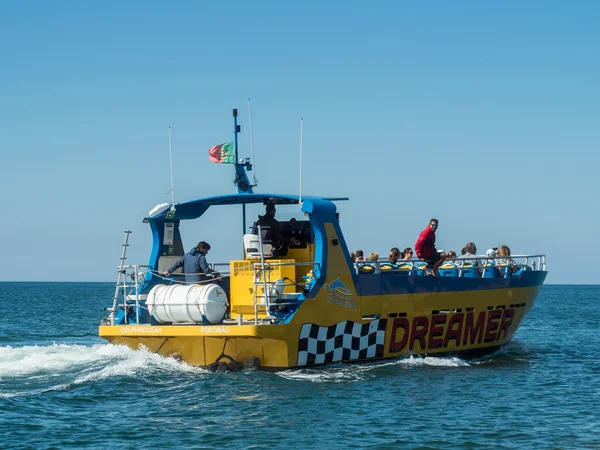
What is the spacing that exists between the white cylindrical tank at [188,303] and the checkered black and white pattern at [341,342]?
151 centimetres

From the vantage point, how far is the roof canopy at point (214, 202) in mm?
17052

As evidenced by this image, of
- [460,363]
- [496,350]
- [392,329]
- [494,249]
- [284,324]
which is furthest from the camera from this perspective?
[494,249]

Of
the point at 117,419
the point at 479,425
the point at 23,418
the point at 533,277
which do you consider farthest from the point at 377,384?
the point at 533,277

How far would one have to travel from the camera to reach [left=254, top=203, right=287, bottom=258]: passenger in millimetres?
16797

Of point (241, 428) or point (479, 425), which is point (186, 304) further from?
point (479, 425)

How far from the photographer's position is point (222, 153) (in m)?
17.4

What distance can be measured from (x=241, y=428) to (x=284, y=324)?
3259mm

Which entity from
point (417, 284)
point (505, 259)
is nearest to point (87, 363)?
point (417, 284)

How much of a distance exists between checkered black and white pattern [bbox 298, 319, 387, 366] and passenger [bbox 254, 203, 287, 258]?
6.26ft

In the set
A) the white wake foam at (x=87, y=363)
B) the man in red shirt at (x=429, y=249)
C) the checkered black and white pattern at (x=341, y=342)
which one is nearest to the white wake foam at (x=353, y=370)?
the checkered black and white pattern at (x=341, y=342)

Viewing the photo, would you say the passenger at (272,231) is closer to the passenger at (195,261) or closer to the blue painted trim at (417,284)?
the passenger at (195,261)

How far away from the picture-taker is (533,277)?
21.1 meters

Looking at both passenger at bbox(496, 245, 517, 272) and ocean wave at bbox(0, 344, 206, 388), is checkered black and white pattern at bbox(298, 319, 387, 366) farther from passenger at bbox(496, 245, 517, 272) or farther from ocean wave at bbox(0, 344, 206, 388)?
passenger at bbox(496, 245, 517, 272)

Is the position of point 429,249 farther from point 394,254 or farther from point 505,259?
point 505,259
